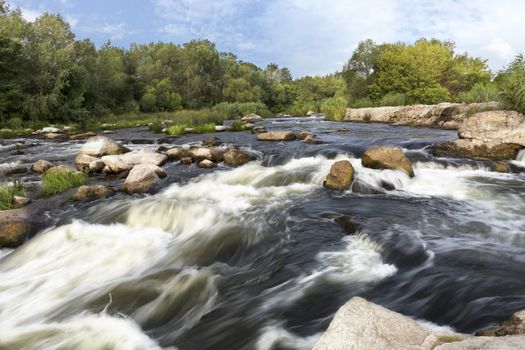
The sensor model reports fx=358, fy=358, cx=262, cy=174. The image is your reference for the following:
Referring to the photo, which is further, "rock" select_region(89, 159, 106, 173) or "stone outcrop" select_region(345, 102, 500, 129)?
"stone outcrop" select_region(345, 102, 500, 129)

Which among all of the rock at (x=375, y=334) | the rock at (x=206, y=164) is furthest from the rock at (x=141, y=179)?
the rock at (x=375, y=334)

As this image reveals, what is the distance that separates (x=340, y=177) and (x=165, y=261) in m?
5.57

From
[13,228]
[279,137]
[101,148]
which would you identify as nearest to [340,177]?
[13,228]

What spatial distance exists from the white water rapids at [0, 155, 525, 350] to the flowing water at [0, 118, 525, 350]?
0.03 metres

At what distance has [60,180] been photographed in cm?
1095

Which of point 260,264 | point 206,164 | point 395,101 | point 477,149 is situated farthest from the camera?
point 395,101

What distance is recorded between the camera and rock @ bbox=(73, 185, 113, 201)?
9.91m

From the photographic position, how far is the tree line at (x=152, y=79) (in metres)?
35.9

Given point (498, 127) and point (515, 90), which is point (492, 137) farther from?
point (515, 90)

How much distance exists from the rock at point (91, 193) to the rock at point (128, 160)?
2.54 meters

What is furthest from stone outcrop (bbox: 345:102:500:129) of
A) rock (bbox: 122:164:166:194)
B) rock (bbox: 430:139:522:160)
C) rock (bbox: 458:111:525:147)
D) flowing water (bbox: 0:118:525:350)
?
rock (bbox: 122:164:166:194)

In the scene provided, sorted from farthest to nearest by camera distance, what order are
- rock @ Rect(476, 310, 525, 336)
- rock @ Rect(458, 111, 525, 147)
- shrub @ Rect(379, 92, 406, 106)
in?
1. shrub @ Rect(379, 92, 406, 106)
2. rock @ Rect(458, 111, 525, 147)
3. rock @ Rect(476, 310, 525, 336)

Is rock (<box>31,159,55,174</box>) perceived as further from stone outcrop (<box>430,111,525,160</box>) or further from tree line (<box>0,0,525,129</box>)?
tree line (<box>0,0,525,129</box>)

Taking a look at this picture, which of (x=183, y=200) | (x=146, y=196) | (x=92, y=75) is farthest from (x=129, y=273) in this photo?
→ (x=92, y=75)
